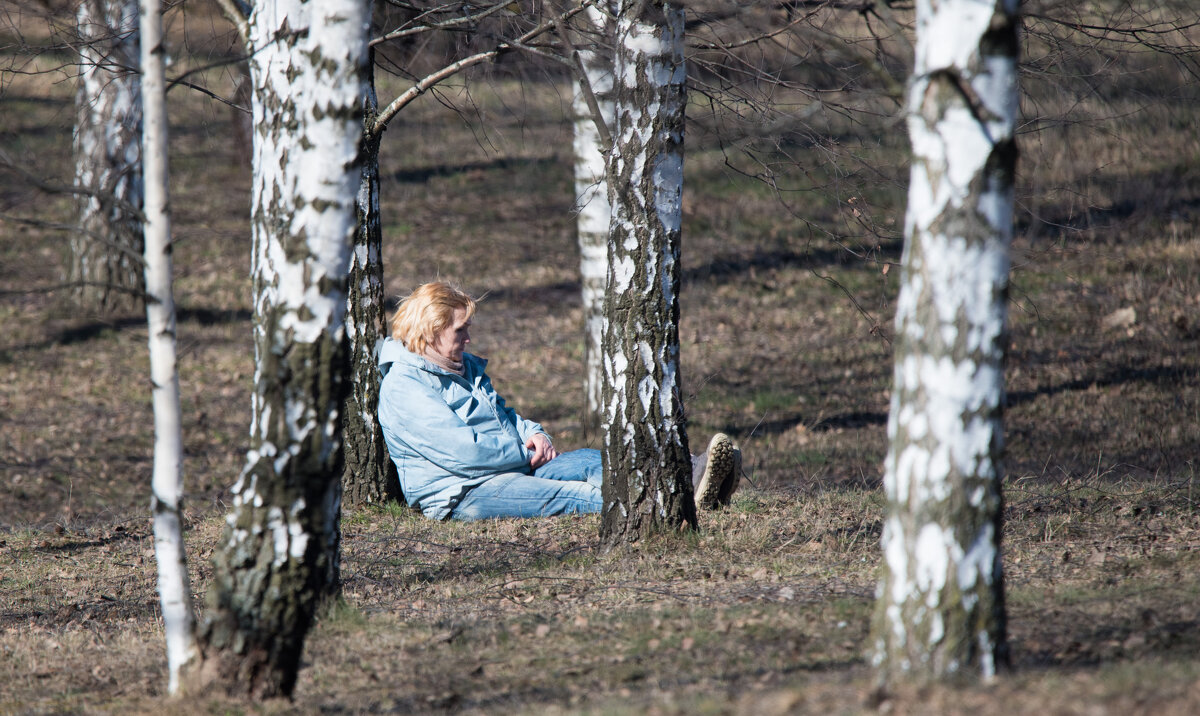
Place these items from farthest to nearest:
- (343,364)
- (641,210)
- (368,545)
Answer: (368,545)
(641,210)
(343,364)

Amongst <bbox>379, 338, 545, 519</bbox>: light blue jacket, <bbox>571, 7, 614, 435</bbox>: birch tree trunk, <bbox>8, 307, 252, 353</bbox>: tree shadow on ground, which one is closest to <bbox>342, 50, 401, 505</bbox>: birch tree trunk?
<bbox>379, 338, 545, 519</bbox>: light blue jacket

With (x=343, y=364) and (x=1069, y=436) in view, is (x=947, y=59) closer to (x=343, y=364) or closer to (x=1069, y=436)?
(x=343, y=364)

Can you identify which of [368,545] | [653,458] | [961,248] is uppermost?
[961,248]

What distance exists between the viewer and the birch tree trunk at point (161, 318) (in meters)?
3.26

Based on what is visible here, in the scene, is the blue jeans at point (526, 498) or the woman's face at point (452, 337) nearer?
the woman's face at point (452, 337)

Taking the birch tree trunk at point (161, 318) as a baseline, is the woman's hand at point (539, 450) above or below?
below

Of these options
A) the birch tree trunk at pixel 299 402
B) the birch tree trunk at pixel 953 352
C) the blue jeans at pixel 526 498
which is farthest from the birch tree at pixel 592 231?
the birch tree trunk at pixel 953 352

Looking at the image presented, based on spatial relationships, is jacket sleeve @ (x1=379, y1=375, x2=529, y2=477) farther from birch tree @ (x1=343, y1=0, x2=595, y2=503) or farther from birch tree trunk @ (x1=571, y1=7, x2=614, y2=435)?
birch tree trunk @ (x1=571, y1=7, x2=614, y2=435)

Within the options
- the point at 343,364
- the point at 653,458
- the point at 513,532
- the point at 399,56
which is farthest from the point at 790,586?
the point at 399,56

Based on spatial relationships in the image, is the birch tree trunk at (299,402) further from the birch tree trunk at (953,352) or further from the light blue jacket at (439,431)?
the light blue jacket at (439,431)

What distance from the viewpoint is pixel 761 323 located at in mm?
12906

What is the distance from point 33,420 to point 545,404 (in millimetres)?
5254

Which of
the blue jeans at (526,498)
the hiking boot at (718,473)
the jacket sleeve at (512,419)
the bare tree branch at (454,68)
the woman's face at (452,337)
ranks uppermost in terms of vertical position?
the bare tree branch at (454,68)

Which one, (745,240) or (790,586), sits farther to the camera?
(745,240)
